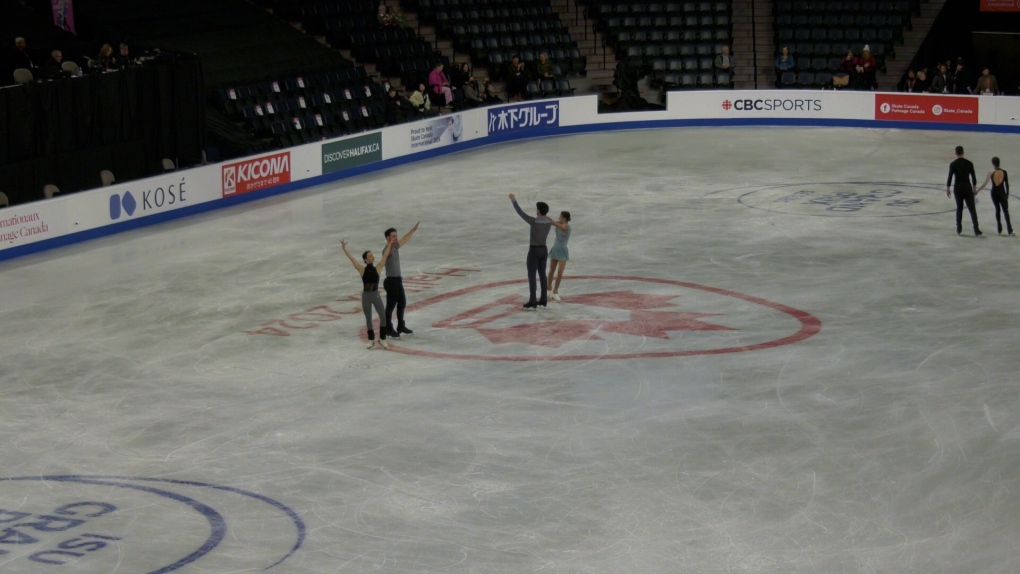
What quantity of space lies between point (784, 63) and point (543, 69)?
7044mm

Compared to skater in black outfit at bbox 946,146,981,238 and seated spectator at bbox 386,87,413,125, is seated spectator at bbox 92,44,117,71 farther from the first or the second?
skater in black outfit at bbox 946,146,981,238

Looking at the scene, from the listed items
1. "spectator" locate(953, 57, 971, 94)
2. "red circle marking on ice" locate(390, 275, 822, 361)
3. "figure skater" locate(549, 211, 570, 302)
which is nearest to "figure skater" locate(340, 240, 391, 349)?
"red circle marking on ice" locate(390, 275, 822, 361)

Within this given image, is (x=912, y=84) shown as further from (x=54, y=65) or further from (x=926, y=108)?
(x=54, y=65)

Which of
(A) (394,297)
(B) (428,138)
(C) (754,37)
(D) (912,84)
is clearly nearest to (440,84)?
(B) (428,138)

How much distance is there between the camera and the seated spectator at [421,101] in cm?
3441

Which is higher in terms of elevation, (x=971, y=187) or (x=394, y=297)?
(x=971, y=187)

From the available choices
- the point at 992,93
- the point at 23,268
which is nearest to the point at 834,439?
the point at 23,268

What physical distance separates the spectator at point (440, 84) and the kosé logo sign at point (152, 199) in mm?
10328

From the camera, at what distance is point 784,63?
1531 inches

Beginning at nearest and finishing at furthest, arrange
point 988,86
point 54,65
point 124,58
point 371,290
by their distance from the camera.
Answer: point 371,290, point 54,65, point 124,58, point 988,86

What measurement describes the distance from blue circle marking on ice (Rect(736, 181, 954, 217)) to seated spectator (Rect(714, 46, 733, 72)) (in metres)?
10.6

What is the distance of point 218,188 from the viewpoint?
27.7 metres

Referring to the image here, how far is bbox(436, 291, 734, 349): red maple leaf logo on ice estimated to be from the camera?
59.3 feet

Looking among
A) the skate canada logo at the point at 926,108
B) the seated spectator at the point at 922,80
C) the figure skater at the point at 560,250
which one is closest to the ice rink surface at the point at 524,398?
the figure skater at the point at 560,250
